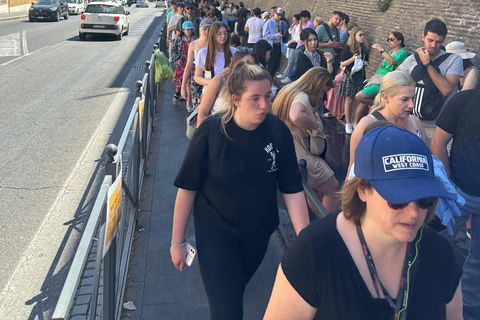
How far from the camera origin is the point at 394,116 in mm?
3689

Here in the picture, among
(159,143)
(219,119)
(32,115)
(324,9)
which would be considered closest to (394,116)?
(219,119)

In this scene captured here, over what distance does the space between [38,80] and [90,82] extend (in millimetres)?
1338

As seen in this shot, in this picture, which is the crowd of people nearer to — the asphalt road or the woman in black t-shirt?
the woman in black t-shirt

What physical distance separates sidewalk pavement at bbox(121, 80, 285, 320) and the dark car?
29.6 metres

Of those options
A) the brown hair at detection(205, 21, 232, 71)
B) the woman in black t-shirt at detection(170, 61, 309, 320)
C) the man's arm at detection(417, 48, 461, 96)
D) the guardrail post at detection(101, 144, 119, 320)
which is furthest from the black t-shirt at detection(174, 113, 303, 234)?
the brown hair at detection(205, 21, 232, 71)

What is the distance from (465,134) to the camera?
364cm

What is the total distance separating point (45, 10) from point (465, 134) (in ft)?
109

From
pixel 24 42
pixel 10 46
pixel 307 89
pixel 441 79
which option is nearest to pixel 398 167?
pixel 307 89

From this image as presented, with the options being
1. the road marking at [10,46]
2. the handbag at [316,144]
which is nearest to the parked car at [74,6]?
the road marking at [10,46]

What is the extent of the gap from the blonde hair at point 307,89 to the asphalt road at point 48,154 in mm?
2413

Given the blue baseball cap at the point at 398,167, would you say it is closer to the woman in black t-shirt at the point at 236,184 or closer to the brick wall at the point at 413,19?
the woman in black t-shirt at the point at 236,184

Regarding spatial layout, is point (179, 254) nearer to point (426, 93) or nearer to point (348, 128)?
point (426, 93)

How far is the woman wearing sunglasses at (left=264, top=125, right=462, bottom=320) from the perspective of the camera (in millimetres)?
1681

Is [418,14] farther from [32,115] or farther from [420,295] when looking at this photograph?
[420,295]
